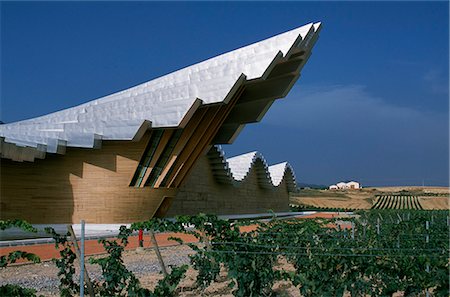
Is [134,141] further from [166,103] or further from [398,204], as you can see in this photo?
[398,204]

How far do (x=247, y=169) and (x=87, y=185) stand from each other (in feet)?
61.3

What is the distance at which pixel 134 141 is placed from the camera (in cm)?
2327

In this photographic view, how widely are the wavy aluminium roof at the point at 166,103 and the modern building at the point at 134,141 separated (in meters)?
0.05

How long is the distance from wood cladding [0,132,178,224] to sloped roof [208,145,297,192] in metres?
9.75

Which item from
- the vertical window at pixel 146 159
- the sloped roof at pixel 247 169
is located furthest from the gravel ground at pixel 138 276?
the sloped roof at pixel 247 169

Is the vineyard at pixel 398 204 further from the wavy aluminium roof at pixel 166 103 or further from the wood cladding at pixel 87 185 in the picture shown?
the wood cladding at pixel 87 185

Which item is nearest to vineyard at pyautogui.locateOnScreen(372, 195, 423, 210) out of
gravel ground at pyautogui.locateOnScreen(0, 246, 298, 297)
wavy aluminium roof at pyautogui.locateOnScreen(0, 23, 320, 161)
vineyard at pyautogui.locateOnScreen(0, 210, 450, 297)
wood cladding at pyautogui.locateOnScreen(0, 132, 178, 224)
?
wavy aluminium roof at pyautogui.locateOnScreen(0, 23, 320, 161)

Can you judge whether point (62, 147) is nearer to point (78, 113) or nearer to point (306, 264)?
point (78, 113)

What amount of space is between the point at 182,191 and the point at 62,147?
9446 mm

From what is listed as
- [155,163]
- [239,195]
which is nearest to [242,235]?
[155,163]

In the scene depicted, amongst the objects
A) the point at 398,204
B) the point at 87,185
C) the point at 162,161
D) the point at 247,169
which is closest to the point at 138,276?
the point at 87,185

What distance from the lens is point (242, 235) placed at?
8953 millimetres

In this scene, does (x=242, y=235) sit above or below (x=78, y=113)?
below

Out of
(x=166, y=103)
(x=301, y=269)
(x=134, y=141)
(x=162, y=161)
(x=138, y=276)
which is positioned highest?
(x=166, y=103)
